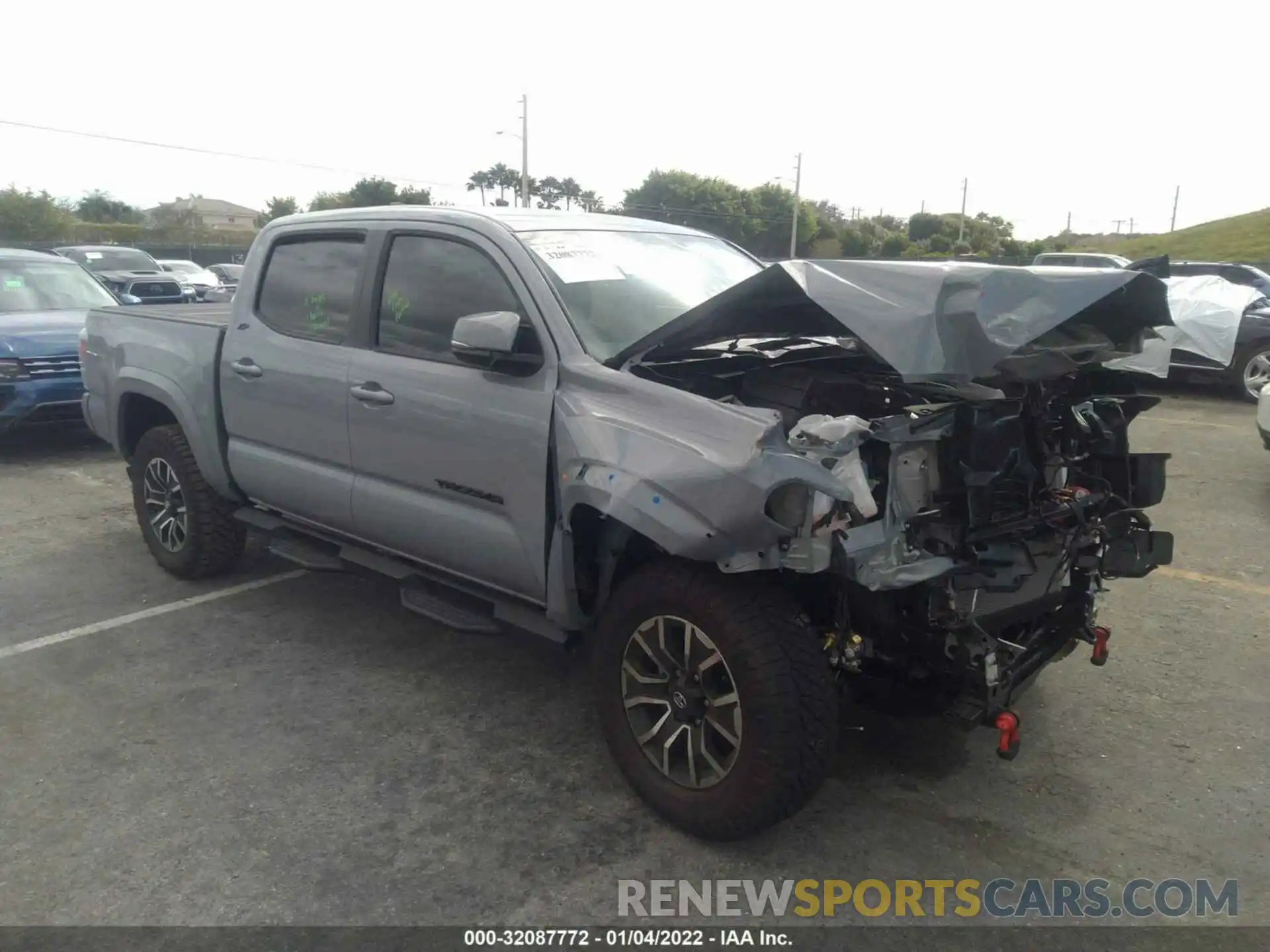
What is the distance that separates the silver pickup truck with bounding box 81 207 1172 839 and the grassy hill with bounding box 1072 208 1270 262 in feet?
134

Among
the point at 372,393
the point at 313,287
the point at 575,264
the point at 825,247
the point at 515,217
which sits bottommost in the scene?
the point at 372,393

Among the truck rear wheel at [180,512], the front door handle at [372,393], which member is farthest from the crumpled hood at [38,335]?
the front door handle at [372,393]

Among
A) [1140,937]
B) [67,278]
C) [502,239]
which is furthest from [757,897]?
[67,278]

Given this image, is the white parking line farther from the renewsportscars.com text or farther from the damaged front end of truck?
the renewsportscars.com text

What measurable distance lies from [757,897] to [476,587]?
1656mm

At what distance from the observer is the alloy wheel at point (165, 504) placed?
213 inches

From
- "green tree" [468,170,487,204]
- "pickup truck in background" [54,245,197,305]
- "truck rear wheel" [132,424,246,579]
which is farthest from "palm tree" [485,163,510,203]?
"truck rear wheel" [132,424,246,579]

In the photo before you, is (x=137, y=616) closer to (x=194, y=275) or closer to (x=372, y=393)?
(x=372, y=393)

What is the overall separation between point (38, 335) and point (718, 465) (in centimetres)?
788

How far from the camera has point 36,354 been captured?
27.1 feet

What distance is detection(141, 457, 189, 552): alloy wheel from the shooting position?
213 inches

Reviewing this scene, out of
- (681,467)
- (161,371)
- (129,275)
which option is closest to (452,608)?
(681,467)

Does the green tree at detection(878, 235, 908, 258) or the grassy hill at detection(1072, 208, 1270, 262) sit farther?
the green tree at detection(878, 235, 908, 258)

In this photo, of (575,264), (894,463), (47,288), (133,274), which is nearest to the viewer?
(894,463)
